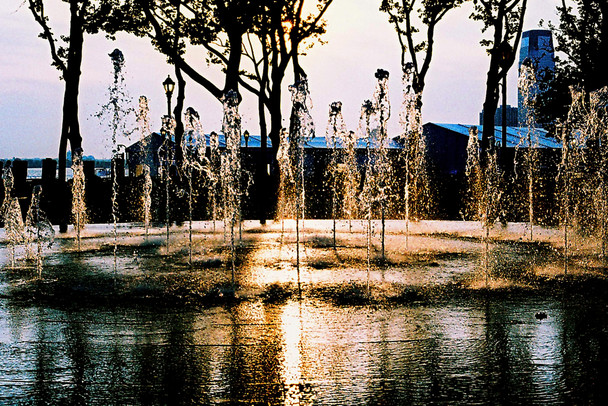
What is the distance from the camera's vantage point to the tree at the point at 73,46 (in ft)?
64.1

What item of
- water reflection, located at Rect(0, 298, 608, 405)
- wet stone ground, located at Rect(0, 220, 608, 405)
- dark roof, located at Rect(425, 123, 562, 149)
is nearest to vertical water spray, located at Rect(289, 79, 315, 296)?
wet stone ground, located at Rect(0, 220, 608, 405)

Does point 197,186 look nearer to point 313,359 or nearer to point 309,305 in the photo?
point 309,305

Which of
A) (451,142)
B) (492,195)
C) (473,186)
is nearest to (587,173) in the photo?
(492,195)

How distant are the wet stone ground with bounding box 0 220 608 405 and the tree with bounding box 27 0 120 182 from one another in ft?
37.4

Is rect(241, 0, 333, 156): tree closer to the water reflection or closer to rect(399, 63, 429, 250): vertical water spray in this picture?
rect(399, 63, 429, 250): vertical water spray

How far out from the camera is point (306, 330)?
210 inches

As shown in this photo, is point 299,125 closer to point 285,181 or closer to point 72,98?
point 72,98

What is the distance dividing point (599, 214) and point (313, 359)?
40.7ft

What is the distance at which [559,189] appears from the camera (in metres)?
22.8

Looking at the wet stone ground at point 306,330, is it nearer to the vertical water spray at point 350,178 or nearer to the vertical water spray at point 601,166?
the vertical water spray at point 601,166

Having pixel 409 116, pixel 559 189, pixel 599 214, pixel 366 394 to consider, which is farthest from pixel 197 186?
pixel 366 394

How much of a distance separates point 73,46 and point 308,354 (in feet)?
56.2

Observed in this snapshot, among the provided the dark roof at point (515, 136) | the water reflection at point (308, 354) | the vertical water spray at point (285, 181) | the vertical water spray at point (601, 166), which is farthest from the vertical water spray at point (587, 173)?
A: the dark roof at point (515, 136)

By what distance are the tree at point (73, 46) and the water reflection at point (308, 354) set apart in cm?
1480
